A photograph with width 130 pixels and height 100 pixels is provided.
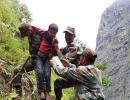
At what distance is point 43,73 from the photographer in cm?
822

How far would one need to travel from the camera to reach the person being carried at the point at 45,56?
320 inches

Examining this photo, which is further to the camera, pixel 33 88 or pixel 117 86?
pixel 117 86

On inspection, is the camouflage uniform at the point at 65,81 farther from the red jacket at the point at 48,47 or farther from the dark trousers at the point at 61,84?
the red jacket at the point at 48,47

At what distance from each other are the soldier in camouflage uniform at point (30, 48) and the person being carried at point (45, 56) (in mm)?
148

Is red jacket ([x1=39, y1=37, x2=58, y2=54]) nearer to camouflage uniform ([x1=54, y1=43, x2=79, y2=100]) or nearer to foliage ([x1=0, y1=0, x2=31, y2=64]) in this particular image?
camouflage uniform ([x1=54, y1=43, x2=79, y2=100])

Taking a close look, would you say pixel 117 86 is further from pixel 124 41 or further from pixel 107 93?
pixel 124 41

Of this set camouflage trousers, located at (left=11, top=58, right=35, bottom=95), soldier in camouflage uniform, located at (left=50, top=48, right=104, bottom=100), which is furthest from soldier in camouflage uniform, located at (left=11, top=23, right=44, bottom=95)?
soldier in camouflage uniform, located at (left=50, top=48, right=104, bottom=100)

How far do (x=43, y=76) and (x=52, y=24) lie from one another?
956 millimetres

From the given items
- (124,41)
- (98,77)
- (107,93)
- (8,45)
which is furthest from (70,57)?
(124,41)

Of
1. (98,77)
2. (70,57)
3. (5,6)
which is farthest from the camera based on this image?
(5,6)

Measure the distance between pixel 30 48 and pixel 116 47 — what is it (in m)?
45.6

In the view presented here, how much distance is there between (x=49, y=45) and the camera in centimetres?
817

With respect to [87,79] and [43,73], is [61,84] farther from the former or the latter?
[87,79]

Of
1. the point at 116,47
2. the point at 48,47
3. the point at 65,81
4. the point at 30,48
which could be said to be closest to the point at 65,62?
the point at 65,81
